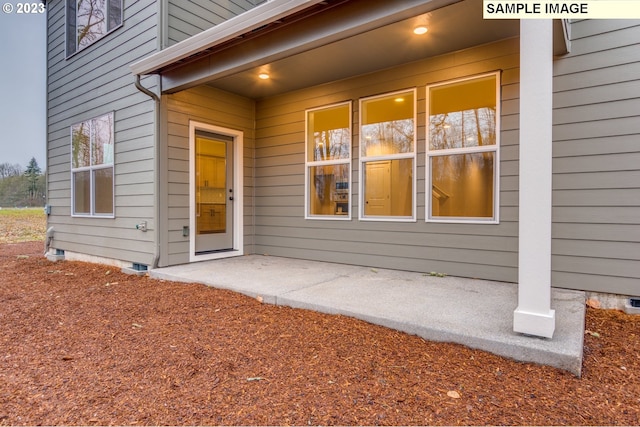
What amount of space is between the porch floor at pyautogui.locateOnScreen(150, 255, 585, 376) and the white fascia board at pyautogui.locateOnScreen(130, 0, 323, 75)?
8.30 feet

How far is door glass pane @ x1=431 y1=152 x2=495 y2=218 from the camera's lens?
383 cm

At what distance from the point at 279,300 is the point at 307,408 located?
5.17 feet

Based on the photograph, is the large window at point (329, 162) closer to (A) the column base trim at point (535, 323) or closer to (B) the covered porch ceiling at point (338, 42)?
(B) the covered porch ceiling at point (338, 42)

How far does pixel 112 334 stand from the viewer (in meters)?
2.67

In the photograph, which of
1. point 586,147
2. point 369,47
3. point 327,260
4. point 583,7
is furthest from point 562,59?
point 327,260

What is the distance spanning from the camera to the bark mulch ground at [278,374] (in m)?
1.64

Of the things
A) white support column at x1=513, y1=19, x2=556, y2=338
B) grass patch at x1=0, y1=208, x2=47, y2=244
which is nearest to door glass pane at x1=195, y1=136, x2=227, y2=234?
white support column at x1=513, y1=19, x2=556, y2=338

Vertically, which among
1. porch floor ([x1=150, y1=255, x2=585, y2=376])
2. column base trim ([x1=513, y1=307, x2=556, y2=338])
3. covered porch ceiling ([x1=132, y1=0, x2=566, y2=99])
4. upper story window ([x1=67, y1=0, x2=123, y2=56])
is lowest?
porch floor ([x1=150, y1=255, x2=585, y2=376])

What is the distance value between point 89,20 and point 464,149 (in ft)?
21.1

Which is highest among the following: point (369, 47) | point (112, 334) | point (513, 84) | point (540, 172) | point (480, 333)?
point (369, 47)

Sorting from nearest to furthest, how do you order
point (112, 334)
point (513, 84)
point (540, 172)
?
1. point (540, 172)
2. point (112, 334)
3. point (513, 84)

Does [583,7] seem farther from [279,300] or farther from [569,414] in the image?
[279,300]

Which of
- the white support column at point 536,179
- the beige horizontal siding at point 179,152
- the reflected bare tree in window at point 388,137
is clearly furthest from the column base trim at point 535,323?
the beige horizontal siding at point 179,152

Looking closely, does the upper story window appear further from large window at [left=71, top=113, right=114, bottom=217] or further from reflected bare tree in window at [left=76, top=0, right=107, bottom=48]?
large window at [left=71, top=113, right=114, bottom=217]
